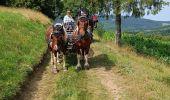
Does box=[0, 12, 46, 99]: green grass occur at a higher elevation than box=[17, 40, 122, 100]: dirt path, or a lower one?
higher

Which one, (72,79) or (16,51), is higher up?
(16,51)

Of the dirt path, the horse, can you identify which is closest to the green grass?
the dirt path

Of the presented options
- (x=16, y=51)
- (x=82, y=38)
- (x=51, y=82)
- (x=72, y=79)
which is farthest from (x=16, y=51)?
(x=72, y=79)

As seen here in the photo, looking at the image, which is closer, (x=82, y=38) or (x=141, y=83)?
(x=141, y=83)

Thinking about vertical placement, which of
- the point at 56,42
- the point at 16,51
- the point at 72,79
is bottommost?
the point at 72,79

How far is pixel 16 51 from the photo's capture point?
2386 centimetres

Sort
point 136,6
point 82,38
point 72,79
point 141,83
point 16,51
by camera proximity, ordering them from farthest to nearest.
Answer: point 136,6
point 16,51
point 82,38
point 72,79
point 141,83

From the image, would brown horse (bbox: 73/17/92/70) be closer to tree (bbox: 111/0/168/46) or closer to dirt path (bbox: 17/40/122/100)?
dirt path (bbox: 17/40/122/100)

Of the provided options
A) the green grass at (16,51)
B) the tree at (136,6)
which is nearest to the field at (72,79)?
the green grass at (16,51)

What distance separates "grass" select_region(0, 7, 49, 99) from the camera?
1770 centimetres

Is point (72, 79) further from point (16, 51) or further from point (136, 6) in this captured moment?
point (136, 6)

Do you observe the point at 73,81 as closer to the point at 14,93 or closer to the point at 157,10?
the point at 14,93

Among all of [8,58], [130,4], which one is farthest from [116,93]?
[130,4]

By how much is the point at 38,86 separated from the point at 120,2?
59.7 ft
